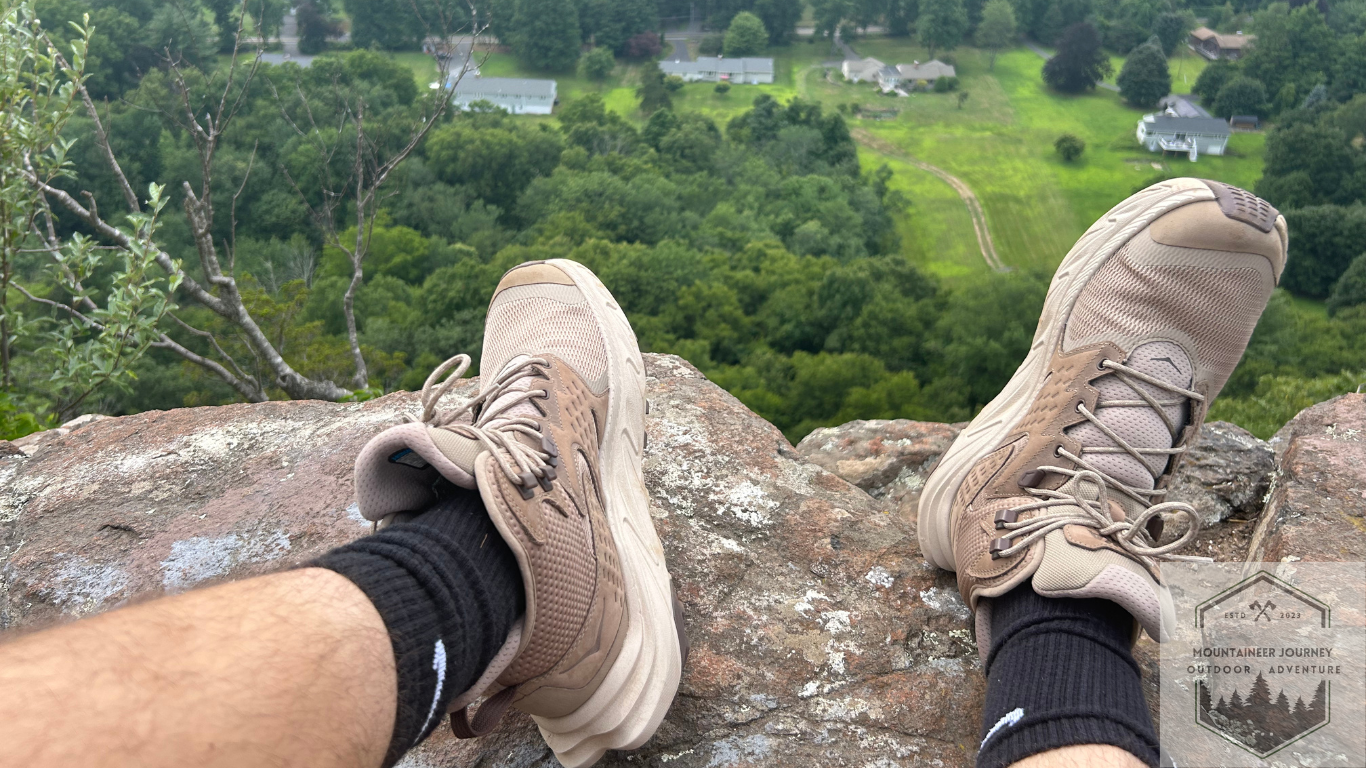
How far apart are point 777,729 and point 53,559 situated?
1920 mm

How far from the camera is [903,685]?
1.91m

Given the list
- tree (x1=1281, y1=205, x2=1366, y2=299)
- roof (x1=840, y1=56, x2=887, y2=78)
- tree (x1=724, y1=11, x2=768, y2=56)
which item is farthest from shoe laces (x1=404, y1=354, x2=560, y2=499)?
tree (x1=724, y1=11, x2=768, y2=56)

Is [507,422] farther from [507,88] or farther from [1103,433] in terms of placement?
[507,88]

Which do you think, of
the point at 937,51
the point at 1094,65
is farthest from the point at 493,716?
the point at 937,51

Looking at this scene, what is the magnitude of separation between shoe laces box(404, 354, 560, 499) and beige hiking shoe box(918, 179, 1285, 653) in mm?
1000

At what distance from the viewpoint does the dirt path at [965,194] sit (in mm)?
32188

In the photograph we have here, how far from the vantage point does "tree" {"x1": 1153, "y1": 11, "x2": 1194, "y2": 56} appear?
43156mm

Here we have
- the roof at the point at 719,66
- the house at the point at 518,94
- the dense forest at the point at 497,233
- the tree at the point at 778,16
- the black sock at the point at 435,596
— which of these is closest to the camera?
the black sock at the point at 435,596

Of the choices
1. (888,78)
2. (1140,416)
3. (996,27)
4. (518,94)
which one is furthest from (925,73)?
(1140,416)

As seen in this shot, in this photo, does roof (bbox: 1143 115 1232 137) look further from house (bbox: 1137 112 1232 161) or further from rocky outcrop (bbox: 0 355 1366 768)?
rocky outcrop (bbox: 0 355 1366 768)

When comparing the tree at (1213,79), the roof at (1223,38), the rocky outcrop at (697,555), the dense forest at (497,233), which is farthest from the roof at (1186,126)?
the rocky outcrop at (697,555)

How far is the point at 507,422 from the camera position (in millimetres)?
Result: 1912

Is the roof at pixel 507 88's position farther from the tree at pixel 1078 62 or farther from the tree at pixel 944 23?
the tree at pixel 1078 62

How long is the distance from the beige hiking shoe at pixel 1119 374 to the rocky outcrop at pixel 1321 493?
37cm
